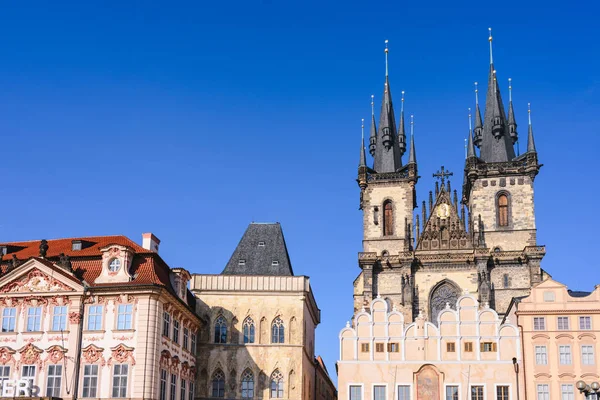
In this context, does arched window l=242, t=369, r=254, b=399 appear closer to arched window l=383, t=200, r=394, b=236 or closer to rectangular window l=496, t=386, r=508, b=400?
rectangular window l=496, t=386, r=508, b=400

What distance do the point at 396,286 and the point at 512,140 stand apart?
67.2 ft

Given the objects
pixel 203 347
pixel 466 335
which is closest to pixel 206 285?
pixel 203 347

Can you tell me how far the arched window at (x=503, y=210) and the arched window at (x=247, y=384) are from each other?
113 feet

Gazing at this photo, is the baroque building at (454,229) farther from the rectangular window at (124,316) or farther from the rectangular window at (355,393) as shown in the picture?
the rectangular window at (124,316)

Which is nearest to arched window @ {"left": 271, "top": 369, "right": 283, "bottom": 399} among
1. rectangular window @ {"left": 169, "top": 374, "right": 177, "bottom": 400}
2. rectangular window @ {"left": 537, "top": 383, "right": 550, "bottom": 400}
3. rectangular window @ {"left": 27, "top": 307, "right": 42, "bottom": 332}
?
rectangular window @ {"left": 169, "top": 374, "right": 177, "bottom": 400}

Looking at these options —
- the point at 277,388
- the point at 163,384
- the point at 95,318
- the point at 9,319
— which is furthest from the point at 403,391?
the point at 9,319

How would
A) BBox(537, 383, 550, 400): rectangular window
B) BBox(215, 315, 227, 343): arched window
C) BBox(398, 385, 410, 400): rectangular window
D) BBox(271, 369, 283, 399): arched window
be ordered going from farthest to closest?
BBox(215, 315, 227, 343): arched window < BBox(271, 369, 283, 399): arched window < BBox(398, 385, 410, 400): rectangular window < BBox(537, 383, 550, 400): rectangular window

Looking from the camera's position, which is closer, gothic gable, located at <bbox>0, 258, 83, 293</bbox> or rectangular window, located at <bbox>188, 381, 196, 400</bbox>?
gothic gable, located at <bbox>0, 258, 83, 293</bbox>

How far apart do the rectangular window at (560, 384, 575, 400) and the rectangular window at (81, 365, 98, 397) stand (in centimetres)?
2618

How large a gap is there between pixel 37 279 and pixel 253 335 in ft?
45.4

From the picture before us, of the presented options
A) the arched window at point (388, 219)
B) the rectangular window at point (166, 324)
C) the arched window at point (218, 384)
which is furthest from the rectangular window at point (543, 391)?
the arched window at point (388, 219)

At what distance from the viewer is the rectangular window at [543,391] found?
44875mm

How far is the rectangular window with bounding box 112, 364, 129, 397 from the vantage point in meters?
40.2

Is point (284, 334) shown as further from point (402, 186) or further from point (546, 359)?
point (402, 186)
